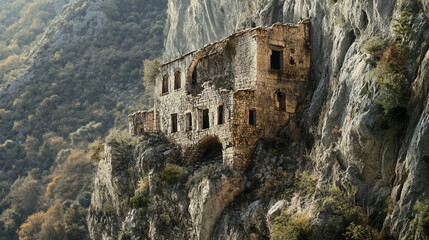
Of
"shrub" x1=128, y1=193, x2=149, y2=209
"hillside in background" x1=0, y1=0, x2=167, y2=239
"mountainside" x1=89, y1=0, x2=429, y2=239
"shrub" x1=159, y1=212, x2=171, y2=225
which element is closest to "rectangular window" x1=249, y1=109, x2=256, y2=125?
"mountainside" x1=89, y1=0, x2=429, y2=239

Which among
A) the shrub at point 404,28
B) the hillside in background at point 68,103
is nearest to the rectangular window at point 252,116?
the shrub at point 404,28

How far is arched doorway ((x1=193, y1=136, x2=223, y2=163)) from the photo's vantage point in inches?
1380

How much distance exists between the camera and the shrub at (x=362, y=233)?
21.9m

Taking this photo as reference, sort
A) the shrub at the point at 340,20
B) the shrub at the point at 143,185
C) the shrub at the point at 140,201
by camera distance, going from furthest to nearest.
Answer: the shrub at the point at 143,185, the shrub at the point at 140,201, the shrub at the point at 340,20

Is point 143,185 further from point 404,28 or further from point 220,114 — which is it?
point 404,28

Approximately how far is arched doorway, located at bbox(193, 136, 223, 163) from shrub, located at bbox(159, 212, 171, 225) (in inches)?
149

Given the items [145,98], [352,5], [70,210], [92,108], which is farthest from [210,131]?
[92,108]

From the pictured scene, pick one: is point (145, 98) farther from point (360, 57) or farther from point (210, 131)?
point (360, 57)

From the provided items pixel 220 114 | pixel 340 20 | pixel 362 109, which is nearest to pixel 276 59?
pixel 220 114

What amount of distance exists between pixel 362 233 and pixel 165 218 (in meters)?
14.8

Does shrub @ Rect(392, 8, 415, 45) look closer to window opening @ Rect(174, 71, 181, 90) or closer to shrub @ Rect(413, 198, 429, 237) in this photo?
shrub @ Rect(413, 198, 429, 237)

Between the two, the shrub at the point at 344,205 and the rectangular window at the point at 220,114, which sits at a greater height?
the rectangular window at the point at 220,114

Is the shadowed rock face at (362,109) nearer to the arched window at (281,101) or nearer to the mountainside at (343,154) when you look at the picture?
the mountainside at (343,154)

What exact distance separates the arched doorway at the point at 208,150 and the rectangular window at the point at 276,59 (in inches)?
224
